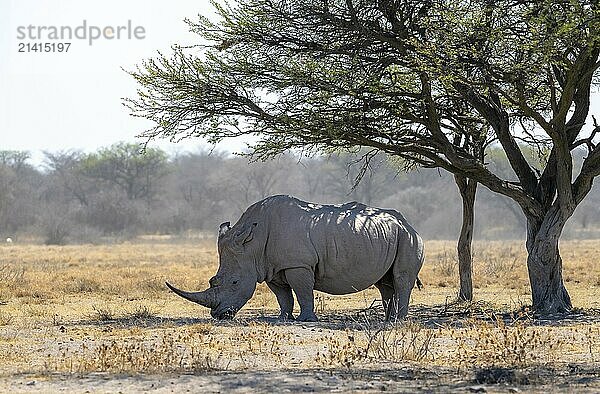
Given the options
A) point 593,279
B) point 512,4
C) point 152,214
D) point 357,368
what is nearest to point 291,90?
point 512,4

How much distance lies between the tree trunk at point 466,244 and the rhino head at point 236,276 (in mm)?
6596

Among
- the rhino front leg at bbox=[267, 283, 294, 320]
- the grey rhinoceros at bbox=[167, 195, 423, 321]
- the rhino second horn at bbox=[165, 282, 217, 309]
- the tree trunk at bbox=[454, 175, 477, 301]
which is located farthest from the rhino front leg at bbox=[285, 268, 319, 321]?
the tree trunk at bbox=[454, 175, 477, 301]

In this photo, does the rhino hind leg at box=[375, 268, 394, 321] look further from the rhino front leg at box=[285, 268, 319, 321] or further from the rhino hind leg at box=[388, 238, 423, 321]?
the rhino front leg at box=[285, 268, 319, 321]

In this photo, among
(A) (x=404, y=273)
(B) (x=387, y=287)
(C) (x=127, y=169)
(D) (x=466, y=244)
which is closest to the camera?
(A) (x=404, y=273)

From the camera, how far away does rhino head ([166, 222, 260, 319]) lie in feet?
56.4

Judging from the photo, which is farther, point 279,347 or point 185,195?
point 185,195

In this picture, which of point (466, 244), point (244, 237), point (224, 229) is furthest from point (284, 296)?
point (466, 244)

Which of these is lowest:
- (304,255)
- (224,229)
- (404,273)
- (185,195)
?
(404,273)

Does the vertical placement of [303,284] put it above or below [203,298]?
above

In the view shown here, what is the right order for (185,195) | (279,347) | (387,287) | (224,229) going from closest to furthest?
(279,347) < (224,229) < (387,287) < (185,195)

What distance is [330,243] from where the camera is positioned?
17.5 metres

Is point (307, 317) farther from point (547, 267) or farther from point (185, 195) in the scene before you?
point (185, 195)

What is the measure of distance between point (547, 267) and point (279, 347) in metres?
7.67

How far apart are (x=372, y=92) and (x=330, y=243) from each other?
3350 millimetres
